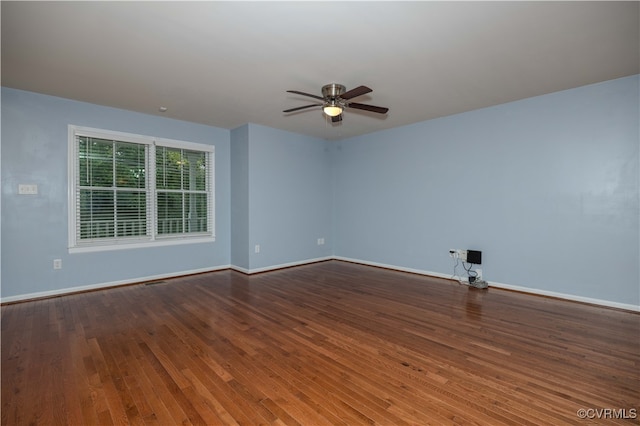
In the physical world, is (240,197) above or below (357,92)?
below

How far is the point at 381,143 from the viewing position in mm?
5703

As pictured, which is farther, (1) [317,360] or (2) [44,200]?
(2) [44,200]

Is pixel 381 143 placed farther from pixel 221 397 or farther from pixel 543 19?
pixel 221 397

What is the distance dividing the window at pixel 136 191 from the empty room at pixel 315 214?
0.03 m

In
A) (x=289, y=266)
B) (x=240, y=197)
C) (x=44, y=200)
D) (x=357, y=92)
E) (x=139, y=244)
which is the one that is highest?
(x=357, y=92)

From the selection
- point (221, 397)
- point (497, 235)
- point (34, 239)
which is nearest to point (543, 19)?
point (497, 235)

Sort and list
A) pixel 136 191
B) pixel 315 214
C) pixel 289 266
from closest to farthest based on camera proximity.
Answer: pixel 136 191 → pixel 289 266 → pixel 315 214

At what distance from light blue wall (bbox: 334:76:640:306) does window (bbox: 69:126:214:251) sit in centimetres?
324

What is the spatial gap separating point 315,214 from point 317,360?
13.4 ft

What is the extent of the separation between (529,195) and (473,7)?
2.80 meters

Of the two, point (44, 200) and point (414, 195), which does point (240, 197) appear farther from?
point (414, 195)

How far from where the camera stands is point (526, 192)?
4039 millimetres

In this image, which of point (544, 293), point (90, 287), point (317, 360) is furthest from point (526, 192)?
point (90, 287)

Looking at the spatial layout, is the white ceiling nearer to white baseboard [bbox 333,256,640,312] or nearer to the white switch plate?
the white switch plate
